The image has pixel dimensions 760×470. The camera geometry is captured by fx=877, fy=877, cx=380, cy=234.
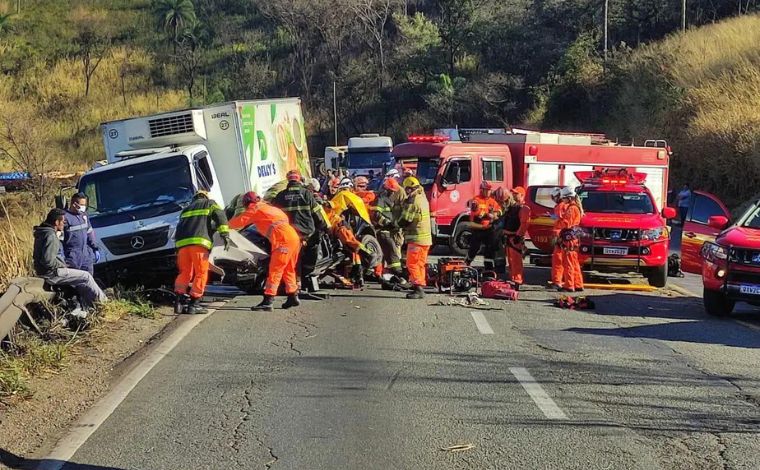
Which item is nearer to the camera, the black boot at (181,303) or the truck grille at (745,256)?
the truck grille at (745,256)

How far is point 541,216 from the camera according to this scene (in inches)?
683

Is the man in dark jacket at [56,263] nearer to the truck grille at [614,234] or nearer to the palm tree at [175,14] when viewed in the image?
the truck grille at [614,234]

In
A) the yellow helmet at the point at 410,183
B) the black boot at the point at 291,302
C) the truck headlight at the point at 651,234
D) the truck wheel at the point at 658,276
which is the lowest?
the truck wheel at the point at 658,276

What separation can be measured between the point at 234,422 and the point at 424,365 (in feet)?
7.93

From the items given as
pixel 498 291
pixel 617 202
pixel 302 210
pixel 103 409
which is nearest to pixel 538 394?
pixel 103 409

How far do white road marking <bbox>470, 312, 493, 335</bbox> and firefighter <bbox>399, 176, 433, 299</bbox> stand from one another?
1.55 meters

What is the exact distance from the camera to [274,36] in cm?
8131

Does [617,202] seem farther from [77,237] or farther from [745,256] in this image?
[77,237]

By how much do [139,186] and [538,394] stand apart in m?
8.50

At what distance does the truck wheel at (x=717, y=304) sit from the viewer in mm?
11898

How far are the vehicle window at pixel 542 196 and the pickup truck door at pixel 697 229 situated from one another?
3807 mm

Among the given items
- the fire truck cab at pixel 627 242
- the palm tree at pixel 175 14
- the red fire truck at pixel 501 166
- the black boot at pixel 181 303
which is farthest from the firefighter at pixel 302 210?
the palm tree at pixel 175 14

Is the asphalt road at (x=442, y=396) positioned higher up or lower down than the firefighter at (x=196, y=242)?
lower down

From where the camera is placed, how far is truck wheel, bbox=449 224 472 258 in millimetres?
19156
